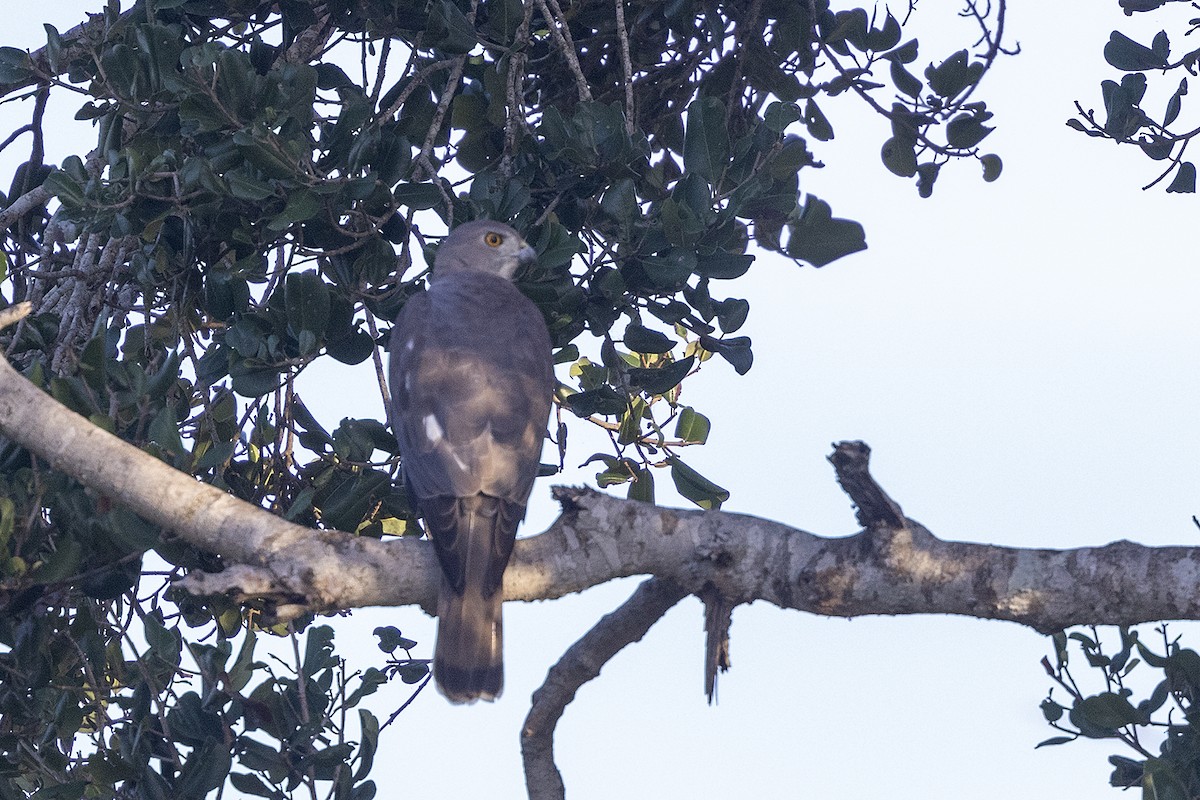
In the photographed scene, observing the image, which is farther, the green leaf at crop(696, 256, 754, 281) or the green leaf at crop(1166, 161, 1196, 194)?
the green leaf at crop(1166, 161, 1196, 194)

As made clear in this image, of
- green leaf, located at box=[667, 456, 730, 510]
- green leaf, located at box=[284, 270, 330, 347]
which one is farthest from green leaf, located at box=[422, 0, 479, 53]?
green leaf, located at box=[667, 456, 730, 510]

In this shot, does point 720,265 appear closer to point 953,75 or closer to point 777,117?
point 777,117

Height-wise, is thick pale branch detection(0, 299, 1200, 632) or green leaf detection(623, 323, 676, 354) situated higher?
green leaf detection(623, 323, 676, 354)

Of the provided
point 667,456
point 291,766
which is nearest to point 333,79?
point 667,456

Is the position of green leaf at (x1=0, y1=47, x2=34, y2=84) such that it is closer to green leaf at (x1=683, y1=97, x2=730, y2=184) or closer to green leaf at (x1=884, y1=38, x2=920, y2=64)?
green leaf at (x1=683, y1=97, x2=730, y2=184)

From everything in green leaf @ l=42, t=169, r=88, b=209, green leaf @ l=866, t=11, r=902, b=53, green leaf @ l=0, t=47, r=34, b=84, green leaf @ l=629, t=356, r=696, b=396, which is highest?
green leaf @ l=866, t=11, r=902, b=53

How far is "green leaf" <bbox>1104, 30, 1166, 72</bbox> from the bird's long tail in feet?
8.53

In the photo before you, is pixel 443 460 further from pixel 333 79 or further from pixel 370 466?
pixel 333 79

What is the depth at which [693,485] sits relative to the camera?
5039mm

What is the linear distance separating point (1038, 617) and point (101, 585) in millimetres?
2761

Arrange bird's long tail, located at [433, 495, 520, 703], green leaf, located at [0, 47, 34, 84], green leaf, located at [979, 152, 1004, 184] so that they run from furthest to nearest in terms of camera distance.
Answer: green leaf, located at [979, 152, 1004, 184], green leaf, located at [0, 47, 34, 84], bird's long tail, located at [433, 495, 520, 703]

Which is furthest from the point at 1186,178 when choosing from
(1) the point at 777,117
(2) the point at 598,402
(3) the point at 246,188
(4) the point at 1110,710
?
(3) the point at 246,188

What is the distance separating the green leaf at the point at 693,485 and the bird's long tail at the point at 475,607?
77 cm

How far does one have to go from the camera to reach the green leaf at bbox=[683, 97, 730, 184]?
4574 millimetres
